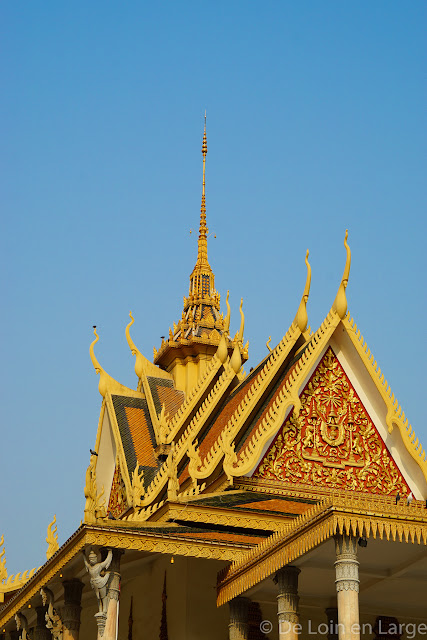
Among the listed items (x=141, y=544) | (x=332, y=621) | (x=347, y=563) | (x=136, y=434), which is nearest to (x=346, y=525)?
(x=347, y=563)

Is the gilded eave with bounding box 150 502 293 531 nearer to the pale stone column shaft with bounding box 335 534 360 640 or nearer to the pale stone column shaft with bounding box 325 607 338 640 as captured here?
the pale stone column shaft with bounding box 325 607 338 640

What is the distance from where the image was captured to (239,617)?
15.3 metres

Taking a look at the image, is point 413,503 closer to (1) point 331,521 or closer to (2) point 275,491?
(2) point 275,491

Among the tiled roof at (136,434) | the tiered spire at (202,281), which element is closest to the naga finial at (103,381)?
the tiled roof at (136,434)

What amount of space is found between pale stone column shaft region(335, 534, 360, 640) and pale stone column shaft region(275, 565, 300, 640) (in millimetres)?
1579

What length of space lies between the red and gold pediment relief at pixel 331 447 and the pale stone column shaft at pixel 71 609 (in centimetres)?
334

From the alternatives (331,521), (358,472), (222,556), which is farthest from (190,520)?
Result: (331,521)

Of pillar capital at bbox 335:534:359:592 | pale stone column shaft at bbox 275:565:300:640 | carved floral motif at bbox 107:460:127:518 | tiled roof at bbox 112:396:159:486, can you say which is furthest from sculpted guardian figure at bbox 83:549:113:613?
carved floral motif at bbox 107:460:127:518

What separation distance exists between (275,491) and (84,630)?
4542mm

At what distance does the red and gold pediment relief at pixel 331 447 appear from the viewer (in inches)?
716

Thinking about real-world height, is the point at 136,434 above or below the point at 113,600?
above

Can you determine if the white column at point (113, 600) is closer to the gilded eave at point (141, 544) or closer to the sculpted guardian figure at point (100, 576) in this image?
the sculpted guardian figure at point (100, 576)

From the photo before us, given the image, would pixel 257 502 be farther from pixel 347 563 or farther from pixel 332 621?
pixel 347 563

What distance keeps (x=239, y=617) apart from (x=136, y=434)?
7.54 meters
